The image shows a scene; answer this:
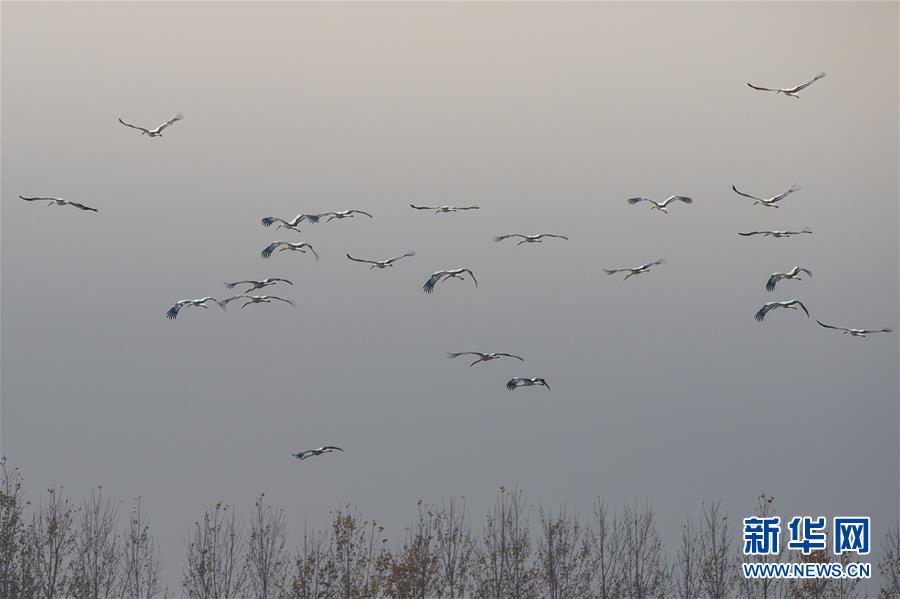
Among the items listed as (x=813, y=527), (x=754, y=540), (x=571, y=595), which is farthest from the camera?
(x=571, y=595)

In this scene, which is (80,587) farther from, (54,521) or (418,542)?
(418,542)

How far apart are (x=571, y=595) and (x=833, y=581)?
41.1ft

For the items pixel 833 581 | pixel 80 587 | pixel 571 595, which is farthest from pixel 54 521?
pixel 833 581

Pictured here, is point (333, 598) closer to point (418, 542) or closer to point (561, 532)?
point (418, 542)

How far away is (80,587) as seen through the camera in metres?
60.8

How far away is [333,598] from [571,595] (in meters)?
12.1

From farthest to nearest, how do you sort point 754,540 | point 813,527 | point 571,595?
point 571,595, point 813,527, point 754,540

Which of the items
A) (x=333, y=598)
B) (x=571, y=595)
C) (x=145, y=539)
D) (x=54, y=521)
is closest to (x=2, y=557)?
(x=54, y=521)

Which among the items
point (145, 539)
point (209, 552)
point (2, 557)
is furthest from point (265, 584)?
point (2, 557)

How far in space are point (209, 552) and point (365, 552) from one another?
781cm

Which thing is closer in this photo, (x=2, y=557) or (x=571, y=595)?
(x=2, y=557)

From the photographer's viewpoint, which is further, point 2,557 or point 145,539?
point 145,539

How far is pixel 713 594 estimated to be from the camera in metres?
63.6

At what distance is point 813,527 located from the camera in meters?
60.6
